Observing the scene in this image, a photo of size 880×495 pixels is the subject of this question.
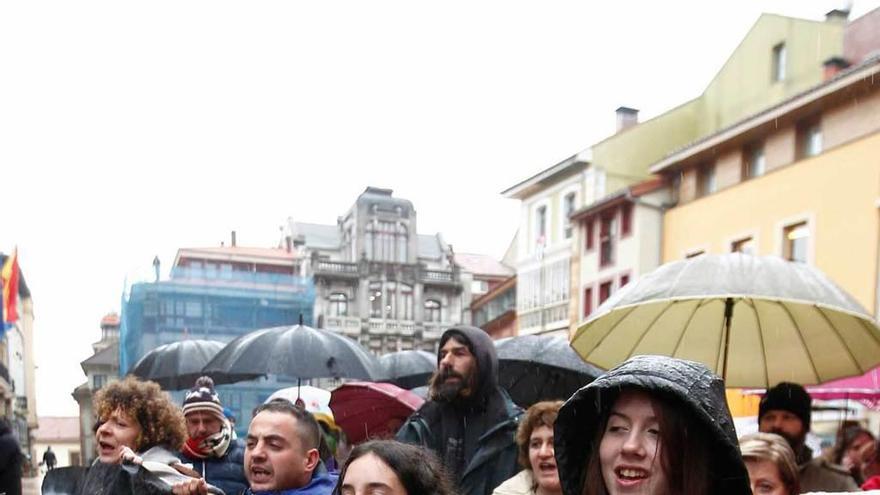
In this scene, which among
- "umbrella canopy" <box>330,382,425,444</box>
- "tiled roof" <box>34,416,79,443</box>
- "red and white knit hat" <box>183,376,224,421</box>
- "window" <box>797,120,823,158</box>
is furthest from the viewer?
"tiled roof" <box>34,416,79,443</box>

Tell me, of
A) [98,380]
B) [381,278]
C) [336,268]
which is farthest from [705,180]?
[98,380]

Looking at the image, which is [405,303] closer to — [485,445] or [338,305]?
[338,305]

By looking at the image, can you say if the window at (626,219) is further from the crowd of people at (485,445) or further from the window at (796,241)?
the crowd of people at (485,445)

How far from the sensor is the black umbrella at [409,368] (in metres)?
9.43

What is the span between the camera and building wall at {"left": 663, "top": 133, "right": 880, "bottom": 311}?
18.9m

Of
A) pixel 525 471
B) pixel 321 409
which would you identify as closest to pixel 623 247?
pixel 321 409

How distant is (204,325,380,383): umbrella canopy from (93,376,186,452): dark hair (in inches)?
140

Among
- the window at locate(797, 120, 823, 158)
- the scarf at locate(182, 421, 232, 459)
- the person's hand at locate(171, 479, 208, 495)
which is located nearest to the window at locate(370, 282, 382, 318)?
the window at locate(797, 120, 823, 158)

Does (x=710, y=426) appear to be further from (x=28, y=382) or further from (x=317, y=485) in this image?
(x=28, y=382)

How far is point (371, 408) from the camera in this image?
5.91 m

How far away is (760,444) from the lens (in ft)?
10.5

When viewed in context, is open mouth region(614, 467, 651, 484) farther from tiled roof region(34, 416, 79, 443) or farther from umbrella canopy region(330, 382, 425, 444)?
tiled roof region(34, 416, 79, 443)

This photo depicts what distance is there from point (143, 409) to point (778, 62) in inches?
1024

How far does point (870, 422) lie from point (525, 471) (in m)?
16.9
